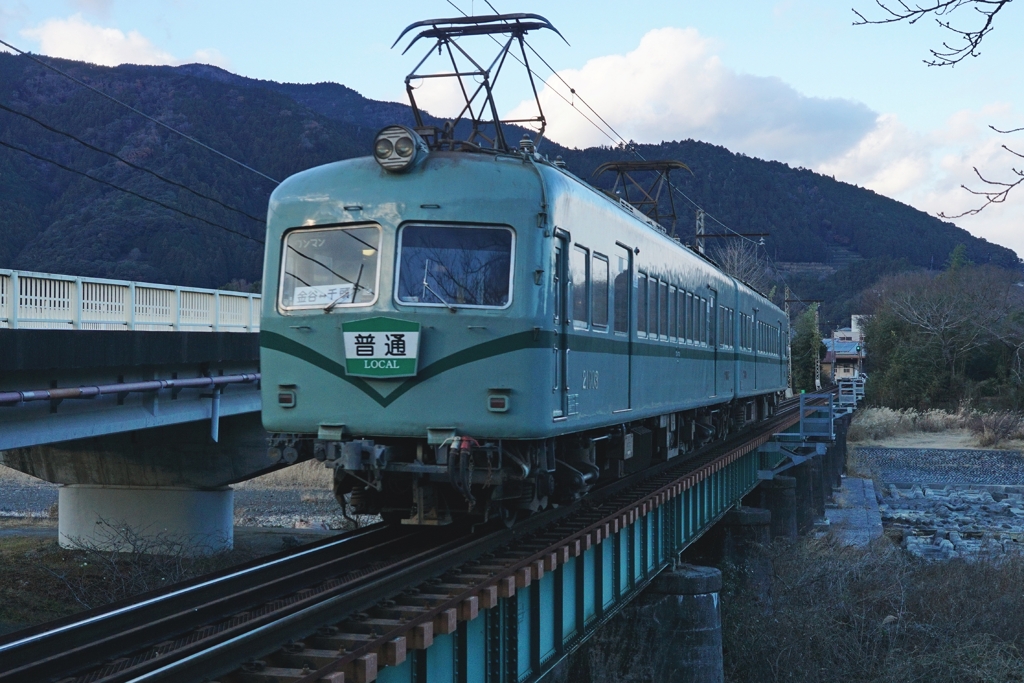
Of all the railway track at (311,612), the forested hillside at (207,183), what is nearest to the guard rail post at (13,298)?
the railway track at (311,612)

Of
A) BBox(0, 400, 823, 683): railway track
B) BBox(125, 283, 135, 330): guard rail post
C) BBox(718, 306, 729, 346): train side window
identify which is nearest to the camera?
BBox(0, 400, 823, 683): railway track

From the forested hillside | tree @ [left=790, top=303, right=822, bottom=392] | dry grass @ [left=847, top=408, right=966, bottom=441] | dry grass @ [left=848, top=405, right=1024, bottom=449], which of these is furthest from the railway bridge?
tree @ [left=790, top=303, right=822, bottom=392]

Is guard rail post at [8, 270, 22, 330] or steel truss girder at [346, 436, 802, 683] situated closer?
steel truss girder at [346, 436, 802, 683]

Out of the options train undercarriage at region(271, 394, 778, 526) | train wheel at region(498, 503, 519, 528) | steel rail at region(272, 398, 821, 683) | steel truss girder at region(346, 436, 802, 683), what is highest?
train undercarriage at region(271, 394, 778, 526)

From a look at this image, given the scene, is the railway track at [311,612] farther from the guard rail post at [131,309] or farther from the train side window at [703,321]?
the guard rail post at [131,309]

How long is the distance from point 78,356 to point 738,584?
14297mm

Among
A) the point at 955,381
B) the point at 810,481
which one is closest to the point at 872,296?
the point at 955,381

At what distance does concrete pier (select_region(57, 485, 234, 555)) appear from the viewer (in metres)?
20.5

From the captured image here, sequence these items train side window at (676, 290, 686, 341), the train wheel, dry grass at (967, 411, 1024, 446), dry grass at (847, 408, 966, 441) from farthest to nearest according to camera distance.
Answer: dry grass at (847, 408, 966, 441) → dry grass at (967, 411, 1024, 446) → train side window at (676, 290, 686, 341) → the train wheel

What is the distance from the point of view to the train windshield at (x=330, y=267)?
903cm

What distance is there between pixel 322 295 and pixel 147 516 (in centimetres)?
1350

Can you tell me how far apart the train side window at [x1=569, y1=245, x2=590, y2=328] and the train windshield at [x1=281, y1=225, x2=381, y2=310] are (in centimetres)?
178

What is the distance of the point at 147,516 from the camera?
21000mm

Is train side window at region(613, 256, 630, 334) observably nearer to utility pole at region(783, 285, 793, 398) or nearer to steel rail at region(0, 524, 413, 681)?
steel rail at region(0, 524, 413, 681)
